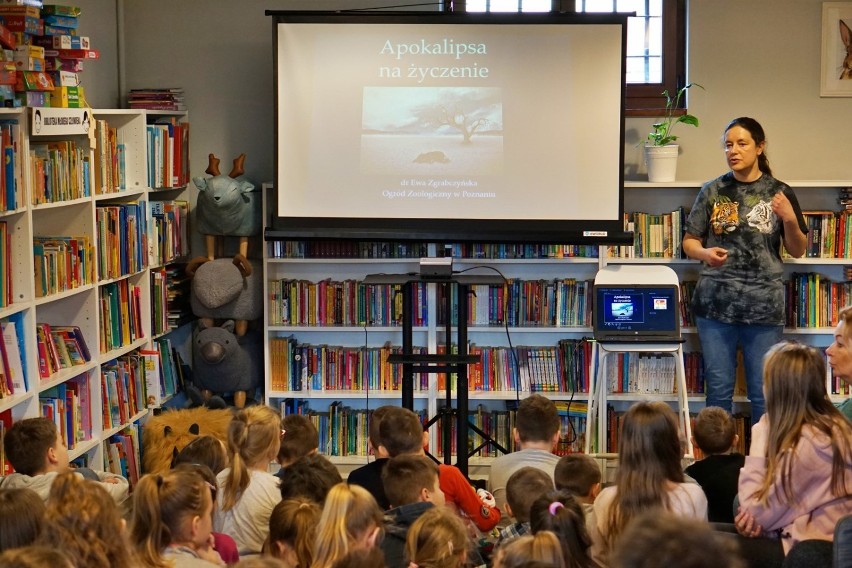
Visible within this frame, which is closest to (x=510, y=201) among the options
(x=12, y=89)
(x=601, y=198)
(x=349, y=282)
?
(x=601, y=198)

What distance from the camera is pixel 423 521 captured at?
8.57 ft

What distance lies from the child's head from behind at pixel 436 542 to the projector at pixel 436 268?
2464 millimetres

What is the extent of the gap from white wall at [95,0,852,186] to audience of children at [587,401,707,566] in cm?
295

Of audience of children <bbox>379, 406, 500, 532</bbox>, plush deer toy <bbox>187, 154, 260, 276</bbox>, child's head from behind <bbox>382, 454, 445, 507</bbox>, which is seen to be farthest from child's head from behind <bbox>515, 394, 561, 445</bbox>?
plush deer toy <bbox>187, 154, 260, 276</bbox>

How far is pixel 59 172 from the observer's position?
4422 mm

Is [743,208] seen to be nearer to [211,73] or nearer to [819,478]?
[819,478]

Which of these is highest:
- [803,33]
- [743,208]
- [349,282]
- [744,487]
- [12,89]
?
[803,33]

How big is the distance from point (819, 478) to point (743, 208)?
Answer: 2.32 metres

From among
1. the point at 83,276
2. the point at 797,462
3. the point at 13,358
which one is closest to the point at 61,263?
the point at 83,276

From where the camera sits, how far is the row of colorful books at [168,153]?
538 cm

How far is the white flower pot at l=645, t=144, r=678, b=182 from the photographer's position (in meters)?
Answer: 5.40

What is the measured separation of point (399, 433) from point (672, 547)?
6.69 feet

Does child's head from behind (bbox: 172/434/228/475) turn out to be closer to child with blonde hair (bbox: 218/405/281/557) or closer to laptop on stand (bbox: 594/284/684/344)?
child with blonde hair (bbox: 218/405/281/557)

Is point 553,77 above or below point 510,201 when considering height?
above
